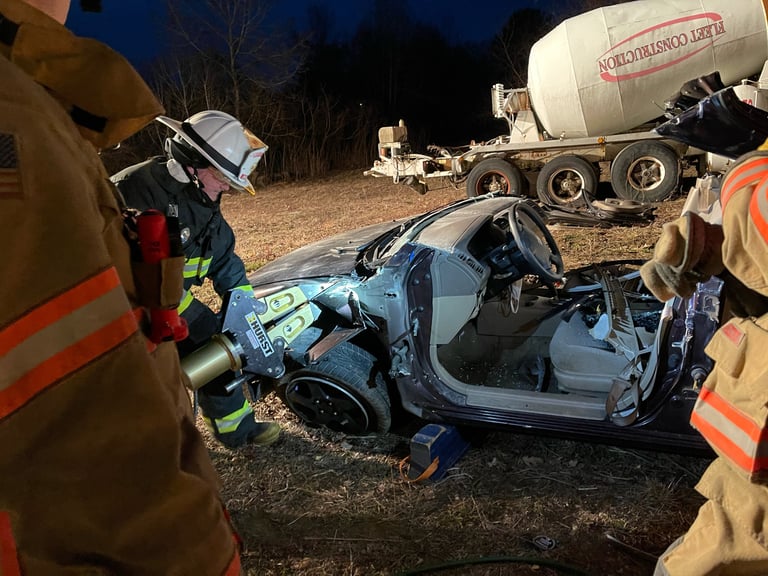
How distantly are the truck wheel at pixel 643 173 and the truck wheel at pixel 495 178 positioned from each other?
4.96ft

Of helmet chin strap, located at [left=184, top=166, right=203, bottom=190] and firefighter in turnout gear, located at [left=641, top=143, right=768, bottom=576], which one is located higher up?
helmet chin strap, located at [left=184, top=166, right=203, bottom=190]

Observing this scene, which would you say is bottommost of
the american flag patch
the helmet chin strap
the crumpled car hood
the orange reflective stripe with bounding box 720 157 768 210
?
the crumpled car hood

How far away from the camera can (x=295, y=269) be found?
3.31 meters

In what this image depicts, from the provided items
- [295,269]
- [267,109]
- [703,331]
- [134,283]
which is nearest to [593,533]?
[703,331]

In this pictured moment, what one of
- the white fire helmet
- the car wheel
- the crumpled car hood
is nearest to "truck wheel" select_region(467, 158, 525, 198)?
the crumpled car hood

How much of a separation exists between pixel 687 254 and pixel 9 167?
4.85 feet

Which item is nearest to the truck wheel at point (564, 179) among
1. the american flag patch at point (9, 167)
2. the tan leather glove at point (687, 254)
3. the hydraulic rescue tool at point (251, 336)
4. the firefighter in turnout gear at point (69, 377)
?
the hydraulic rescue tool at point (251, 336)

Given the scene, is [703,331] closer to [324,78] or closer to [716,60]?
[716,60]

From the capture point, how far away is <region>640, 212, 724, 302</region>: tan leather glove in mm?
1487

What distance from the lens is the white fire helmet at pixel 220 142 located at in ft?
9.56

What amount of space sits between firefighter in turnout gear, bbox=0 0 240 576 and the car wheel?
200 cm

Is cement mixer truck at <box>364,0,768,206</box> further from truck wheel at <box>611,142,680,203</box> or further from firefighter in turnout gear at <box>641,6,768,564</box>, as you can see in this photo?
firefighter in turnout gear at <box>641,6,768,564</box>

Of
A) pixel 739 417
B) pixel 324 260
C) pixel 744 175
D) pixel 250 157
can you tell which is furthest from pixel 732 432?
pixel 250 157

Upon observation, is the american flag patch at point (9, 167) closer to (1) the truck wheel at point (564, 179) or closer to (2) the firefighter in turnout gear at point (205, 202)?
(2) the firefighter in turnout gear at point (205, 202)
